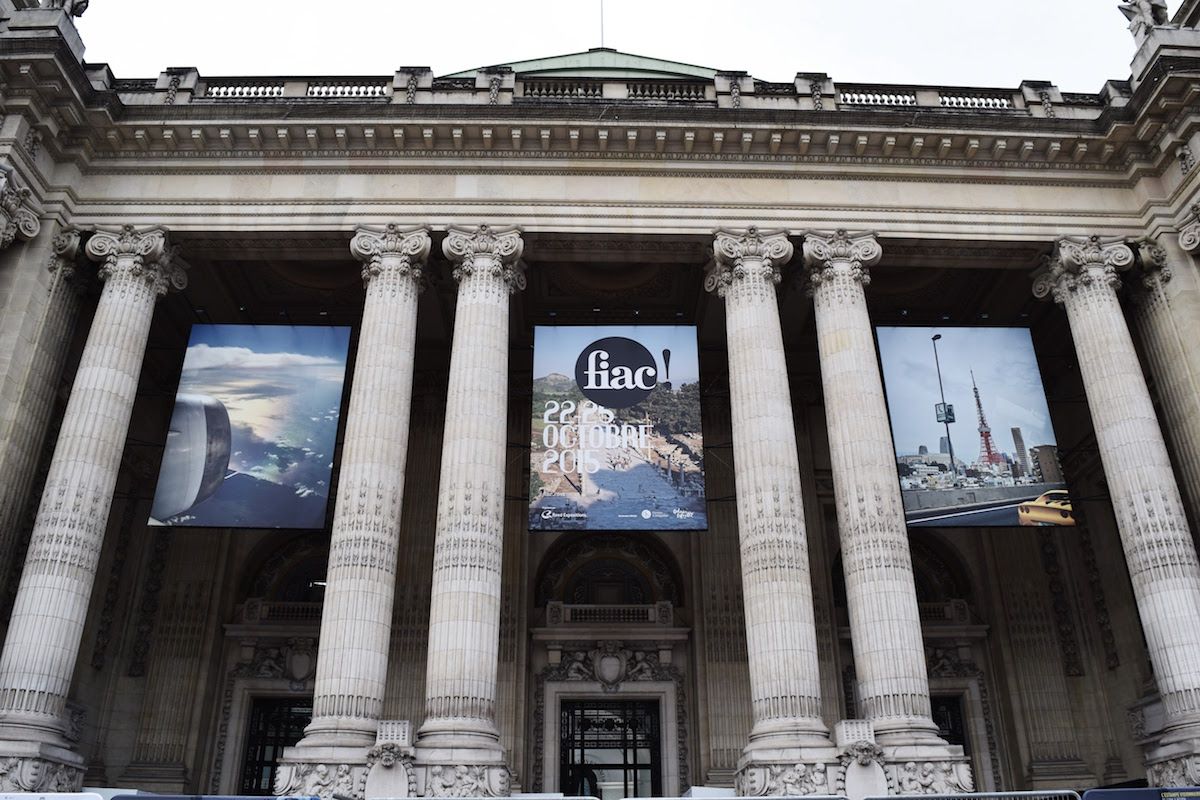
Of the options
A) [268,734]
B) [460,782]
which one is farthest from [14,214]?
[460,782]

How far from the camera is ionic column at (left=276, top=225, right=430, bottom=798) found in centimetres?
1302

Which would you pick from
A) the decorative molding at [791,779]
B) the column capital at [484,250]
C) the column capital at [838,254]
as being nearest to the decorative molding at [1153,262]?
the column capital at [838,254]

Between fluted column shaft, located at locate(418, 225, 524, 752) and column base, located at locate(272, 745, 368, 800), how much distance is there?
99cm

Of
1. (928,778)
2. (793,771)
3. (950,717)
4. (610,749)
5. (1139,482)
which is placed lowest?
(928,778)

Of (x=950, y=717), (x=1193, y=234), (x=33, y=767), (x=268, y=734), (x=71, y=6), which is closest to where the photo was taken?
(x=33, y=767)

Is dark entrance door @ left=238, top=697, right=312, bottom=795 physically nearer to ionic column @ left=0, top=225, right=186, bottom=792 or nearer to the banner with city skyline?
ionic column @ left=0, top=225, right=186, bottom=792

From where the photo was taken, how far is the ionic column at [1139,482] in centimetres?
1391

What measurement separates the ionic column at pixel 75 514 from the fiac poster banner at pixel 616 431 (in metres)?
6.96

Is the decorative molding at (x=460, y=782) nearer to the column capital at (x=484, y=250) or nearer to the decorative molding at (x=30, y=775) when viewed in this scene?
the decorative molding at (x=30, y=775)

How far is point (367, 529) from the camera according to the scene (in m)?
14.5

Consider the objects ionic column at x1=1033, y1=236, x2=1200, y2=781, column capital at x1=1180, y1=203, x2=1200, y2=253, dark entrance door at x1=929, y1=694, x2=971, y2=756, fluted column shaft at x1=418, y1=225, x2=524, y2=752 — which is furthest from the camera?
dark entrance door at x1=929, y1=694, x2=971, y2=756

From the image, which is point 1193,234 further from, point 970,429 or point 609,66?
point 609,66

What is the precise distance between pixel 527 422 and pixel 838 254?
8.64 m

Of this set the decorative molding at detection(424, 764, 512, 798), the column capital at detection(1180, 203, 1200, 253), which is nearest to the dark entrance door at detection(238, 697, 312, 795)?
the decorative molding at detection(424, 764, 512, 798)
